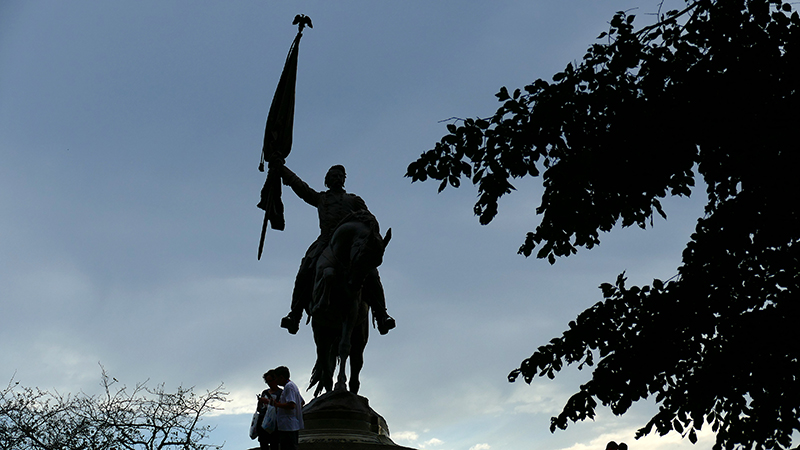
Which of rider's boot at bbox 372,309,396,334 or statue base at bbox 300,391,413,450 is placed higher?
rider's boot at bbox 372,309,396,334

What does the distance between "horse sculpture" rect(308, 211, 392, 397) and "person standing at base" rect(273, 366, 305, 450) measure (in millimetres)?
2991

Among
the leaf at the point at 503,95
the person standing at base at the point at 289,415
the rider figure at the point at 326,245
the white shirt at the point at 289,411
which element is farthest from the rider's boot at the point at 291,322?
the leaf at the point at 503,95

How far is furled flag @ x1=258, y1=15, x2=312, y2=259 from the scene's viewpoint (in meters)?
13.4

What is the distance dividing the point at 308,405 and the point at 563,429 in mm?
3527

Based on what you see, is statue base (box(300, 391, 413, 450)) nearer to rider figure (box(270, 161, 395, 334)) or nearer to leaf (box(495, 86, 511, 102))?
rider figure (box(270, 161, 395, 334))

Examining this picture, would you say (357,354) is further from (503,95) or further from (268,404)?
(503,95)

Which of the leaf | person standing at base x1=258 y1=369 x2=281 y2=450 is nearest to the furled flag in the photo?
person standing at base x1=258 y1=369 x2=281 y2=450

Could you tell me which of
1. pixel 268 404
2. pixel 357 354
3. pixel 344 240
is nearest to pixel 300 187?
pixel 344 240

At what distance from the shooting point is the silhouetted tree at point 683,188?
7.58 metres

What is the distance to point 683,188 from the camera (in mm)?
9086

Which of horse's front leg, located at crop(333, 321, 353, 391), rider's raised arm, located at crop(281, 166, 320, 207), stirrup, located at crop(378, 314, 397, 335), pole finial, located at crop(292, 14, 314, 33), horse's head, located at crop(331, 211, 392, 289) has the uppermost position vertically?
pole finial, located at crop(292, 14, 314, 33)

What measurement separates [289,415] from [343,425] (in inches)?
92.9

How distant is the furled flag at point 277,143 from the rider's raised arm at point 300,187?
0.19 m

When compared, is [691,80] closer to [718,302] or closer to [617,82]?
[617,82]
